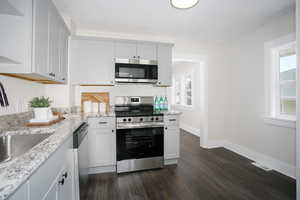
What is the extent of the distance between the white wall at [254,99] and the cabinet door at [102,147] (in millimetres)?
2742

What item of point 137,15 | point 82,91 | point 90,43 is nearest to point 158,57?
point 137,15

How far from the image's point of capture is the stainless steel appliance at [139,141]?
2.31 m

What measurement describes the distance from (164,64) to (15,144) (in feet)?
8.02

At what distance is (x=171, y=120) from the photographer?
101 inches

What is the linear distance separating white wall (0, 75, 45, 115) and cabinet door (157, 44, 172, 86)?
2008 mm

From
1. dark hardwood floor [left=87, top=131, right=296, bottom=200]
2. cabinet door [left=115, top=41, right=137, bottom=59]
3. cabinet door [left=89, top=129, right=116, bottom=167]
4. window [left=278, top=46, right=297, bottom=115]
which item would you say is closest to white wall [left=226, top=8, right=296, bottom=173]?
window [left=278, top=46, right=297, bottom=115]

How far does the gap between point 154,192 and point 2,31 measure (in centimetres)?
233

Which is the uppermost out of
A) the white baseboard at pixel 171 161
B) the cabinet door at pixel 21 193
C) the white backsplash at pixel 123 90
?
the white backsplash at pixel 123 90

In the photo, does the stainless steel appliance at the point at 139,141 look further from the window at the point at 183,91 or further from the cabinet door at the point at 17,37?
the window at the point at 183,91

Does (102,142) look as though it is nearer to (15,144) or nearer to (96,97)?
(96,97)

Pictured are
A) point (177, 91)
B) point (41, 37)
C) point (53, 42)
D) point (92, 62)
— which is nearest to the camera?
point (41, 37)

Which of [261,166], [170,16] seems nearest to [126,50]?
[170,16]

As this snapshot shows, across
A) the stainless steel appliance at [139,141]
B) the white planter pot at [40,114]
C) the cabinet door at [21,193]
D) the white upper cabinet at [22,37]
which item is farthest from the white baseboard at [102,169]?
the cabinet door at [21,193]

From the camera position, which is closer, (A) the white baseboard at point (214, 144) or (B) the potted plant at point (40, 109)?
(B) the potted plant at point (40, 109)
